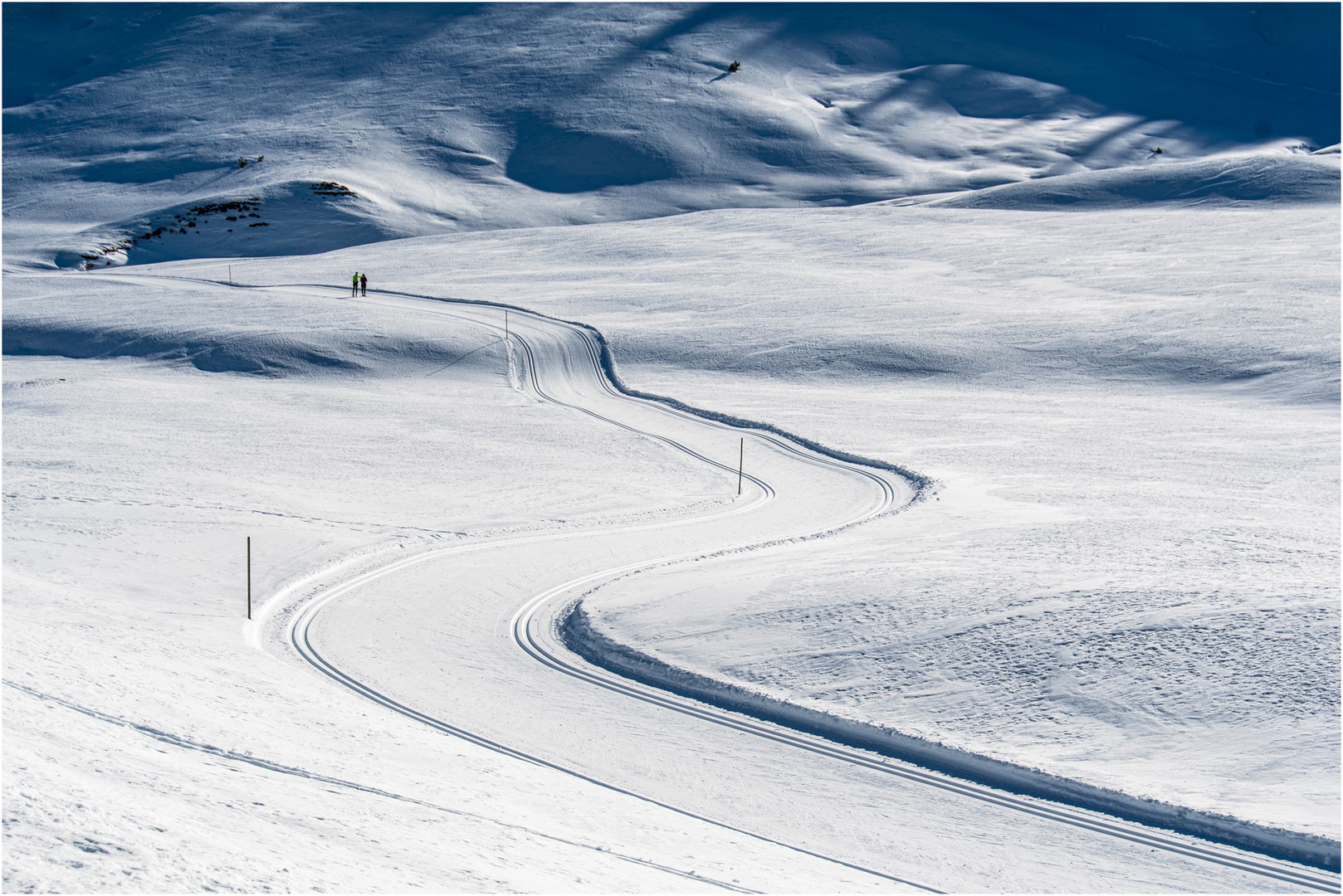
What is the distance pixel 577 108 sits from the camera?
92500 millimetres

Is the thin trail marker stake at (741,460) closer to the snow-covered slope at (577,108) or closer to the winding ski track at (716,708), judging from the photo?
the winding ski track at (716,708)

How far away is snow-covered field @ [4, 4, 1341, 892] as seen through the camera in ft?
25.1

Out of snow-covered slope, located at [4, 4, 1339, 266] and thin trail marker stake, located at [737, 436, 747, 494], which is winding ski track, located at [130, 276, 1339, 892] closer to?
thin trail marker stake, located at [737, 436, 747, 494]

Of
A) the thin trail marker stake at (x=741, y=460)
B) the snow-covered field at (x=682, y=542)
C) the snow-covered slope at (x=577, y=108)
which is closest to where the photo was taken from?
the snow-covered field at (x=682, y=542)

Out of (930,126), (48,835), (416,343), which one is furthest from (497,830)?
(930,126)

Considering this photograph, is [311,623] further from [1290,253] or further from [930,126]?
[930,126]

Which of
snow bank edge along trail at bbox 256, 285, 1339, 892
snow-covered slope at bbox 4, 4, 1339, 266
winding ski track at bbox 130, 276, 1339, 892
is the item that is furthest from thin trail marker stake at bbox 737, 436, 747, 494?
snow-covered slope at bbox 4, 4, 1339, 266

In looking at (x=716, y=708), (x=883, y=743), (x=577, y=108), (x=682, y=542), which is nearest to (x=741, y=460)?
(x=682, y=542)

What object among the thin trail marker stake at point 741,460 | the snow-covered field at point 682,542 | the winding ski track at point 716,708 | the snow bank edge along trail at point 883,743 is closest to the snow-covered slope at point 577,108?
the snow-covered field at point 682,542

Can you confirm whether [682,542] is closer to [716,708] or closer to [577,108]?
[716,708]

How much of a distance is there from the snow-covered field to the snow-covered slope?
16.5 m

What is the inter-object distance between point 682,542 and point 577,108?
268 ft

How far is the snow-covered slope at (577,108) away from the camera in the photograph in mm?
77688

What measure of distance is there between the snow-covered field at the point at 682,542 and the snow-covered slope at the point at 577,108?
54.1ft
